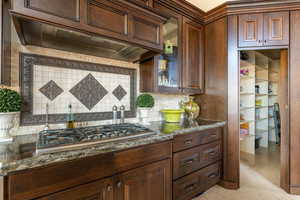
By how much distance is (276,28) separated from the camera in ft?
6.63

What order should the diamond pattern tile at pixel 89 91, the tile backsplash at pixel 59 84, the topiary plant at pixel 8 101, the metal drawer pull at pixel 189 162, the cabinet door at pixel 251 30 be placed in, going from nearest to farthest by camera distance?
the topiary plant at pixel 8 101
the tile backsplash at pixel 59 84
the diamond pattern tile at pixel 89 91
the metal drawer pull at pixel 189 162
the cabinet door at pixel 251 30

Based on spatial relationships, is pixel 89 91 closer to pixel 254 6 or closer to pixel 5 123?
pixel 5 123

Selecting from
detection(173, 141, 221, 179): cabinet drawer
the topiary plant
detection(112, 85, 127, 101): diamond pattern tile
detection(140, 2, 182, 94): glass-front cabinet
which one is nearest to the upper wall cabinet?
detection(140, 2, 182, 94): glass-front cabinet

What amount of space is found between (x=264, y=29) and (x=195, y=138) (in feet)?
5.74

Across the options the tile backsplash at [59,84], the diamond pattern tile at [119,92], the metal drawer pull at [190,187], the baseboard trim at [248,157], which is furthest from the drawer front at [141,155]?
the baseboard trim at [248,157]

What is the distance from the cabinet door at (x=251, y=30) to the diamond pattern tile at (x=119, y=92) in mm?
1734

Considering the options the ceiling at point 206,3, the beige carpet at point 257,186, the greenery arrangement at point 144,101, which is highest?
the ceiling at point 206,3

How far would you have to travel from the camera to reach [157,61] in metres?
1.86

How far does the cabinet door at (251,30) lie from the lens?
2053 millimetres

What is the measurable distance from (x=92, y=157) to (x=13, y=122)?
0.71 meters

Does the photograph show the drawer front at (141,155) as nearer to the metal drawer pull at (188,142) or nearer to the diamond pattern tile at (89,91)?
the metal drawer pull at (188,142)

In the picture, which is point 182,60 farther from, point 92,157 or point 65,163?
point 65,163

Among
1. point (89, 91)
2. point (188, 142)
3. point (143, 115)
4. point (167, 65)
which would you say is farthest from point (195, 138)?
point (89, 91)

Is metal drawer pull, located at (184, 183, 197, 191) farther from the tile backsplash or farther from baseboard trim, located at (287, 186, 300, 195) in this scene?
baseboard trim, located at (287, 186, 300, 195)
